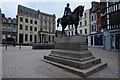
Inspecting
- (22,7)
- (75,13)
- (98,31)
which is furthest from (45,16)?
(75,13)

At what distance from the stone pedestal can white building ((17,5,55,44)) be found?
40591 mm

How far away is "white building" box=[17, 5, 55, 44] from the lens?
48838 mm

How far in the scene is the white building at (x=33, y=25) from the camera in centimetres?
4884

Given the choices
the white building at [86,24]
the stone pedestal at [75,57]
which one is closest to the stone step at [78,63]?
the stone pedestal at [75,57]

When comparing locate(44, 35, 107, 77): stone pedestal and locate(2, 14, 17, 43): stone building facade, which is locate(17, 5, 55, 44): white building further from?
locate(44, 35, 107, 77): stone pedestal

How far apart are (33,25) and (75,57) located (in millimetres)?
48095

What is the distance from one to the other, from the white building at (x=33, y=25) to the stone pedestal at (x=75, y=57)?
40591mm

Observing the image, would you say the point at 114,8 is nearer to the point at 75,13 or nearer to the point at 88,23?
the point at 75,13

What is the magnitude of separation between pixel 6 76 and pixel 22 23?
45.7 meters

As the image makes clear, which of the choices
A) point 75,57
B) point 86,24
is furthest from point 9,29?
point 75,57

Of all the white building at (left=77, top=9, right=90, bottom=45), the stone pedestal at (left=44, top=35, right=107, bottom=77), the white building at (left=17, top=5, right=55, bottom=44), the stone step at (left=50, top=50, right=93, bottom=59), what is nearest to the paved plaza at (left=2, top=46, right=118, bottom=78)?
the stone pedestal at (left=44, top=35, right=107, bottom=77)

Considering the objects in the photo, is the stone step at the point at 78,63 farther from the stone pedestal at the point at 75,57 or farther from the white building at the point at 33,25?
the white building at the point at 33,25

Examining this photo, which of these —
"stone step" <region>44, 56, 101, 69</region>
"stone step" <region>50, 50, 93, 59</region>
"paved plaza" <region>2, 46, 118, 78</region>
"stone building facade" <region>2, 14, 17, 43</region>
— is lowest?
"paved plaza" <region>2, 46, 118, 78</region>

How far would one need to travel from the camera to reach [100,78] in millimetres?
5805
